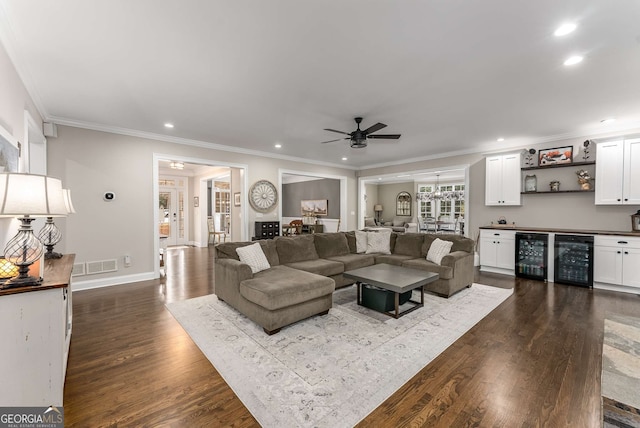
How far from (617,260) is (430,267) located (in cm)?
311

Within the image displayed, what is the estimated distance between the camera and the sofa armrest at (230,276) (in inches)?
131

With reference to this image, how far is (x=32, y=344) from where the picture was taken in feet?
5.57

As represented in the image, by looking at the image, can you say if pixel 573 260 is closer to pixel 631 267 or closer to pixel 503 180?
pixel 631 267

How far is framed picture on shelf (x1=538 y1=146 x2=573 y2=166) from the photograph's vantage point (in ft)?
17.3

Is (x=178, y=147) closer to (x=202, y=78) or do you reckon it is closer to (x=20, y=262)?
(x=202, y=78)

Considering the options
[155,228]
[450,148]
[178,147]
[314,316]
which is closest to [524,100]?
[450,148]

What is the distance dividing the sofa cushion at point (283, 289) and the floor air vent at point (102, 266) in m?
3.00

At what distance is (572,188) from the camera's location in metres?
5.30

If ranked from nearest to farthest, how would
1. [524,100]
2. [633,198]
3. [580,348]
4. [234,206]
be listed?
[580,348], [524,100], [633,198], [234,206]

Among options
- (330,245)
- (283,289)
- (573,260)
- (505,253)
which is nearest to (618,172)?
(573,260)

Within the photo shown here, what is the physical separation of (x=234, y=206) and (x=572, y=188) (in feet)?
23.9

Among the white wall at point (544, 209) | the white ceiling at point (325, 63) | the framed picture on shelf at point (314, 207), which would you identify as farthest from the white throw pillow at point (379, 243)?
the framed picture on shelf at point (314, 207)

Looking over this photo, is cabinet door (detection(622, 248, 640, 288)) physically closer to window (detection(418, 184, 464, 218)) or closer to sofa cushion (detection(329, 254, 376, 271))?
sofa cushion (detection(329, 254, 376, 271))

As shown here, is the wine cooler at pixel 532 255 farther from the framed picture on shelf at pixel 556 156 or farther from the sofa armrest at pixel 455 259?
the sofa armrest at pixel 455 259
